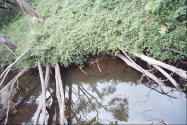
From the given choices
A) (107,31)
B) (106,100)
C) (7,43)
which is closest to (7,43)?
(7,43)

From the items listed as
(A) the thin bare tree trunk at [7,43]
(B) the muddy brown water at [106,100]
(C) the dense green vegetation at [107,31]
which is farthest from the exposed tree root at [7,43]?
(B) the muddy brown water at [106,100]

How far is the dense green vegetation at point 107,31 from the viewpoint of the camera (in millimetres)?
3805

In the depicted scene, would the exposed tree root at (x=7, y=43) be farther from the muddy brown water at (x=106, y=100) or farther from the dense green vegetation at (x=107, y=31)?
the muddy brown water at (x=106, y=100)

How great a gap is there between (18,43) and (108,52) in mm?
5012

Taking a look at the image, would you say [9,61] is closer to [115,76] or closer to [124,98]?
[115,76]

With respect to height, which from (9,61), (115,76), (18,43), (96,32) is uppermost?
(18,43)

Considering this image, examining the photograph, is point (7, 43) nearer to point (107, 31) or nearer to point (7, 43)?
point (7, 43)

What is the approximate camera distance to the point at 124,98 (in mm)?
4176

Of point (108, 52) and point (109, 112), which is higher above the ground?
point (108, 52)

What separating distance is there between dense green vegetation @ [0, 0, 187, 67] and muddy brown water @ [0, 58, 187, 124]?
70cm

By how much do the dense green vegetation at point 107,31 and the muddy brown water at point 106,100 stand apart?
2.31 ft

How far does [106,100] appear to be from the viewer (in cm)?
435

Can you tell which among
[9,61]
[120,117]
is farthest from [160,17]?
[9,61]

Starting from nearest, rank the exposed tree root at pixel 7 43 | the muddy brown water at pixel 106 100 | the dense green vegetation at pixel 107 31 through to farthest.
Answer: the muddy brown water at pixel 106 100
the dense green vegetation at pixel 107 31
the exposed tree root at pixel 7 43
